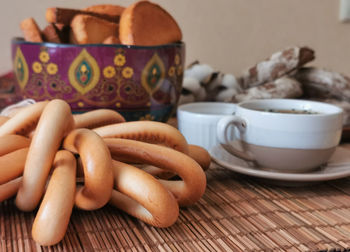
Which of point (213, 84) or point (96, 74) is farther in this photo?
point (213, 84)

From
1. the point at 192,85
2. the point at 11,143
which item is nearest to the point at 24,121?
the point at 11,143

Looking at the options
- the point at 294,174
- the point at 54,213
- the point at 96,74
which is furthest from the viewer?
the point at 96,74

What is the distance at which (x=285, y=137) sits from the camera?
412 mm

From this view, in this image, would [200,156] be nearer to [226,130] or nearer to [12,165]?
[226,130]

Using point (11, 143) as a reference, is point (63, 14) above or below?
above

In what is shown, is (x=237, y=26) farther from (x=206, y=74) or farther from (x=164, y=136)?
(x=164, y=136)

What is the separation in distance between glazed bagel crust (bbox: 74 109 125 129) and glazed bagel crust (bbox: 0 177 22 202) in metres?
0.09

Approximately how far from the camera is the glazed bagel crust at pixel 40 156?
11.7 inches

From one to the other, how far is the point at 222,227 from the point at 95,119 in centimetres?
17

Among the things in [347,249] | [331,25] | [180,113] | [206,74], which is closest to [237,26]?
[331,25]

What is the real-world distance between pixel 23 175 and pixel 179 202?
0.42 feet

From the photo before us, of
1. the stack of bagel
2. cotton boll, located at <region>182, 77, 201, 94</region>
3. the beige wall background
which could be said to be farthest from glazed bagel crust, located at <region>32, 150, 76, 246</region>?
the beige wall background

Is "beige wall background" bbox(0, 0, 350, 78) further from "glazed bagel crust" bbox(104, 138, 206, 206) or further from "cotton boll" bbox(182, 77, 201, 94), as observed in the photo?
"glazed bagel crust" bbox(104, 138, 206, 206)

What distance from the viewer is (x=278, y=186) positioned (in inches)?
16.5
